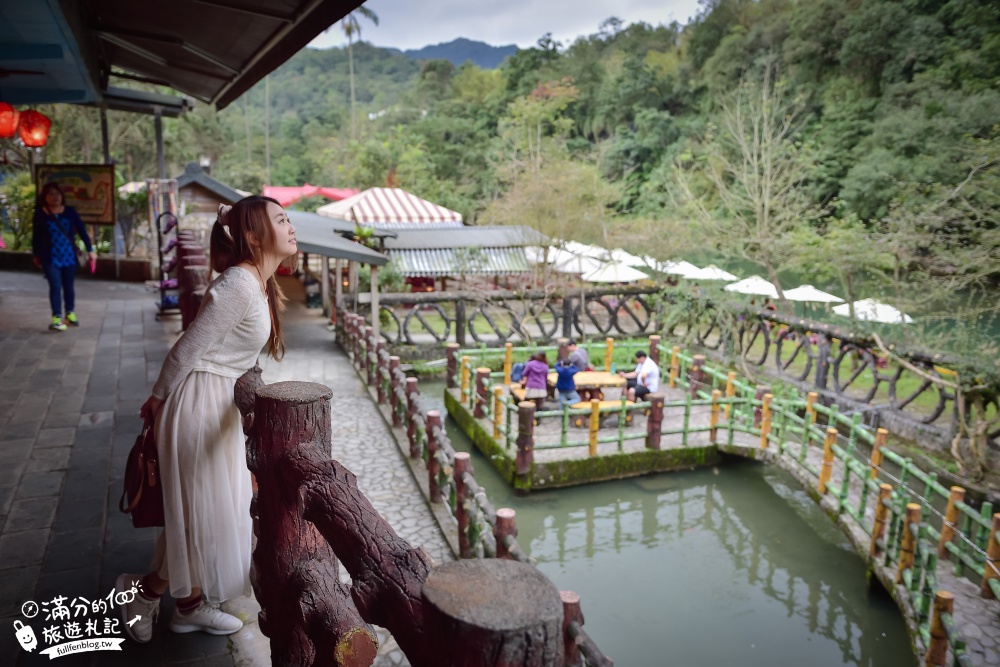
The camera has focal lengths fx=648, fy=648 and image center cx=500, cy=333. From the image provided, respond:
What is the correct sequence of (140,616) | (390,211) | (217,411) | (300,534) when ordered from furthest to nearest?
(390,211) → (140,616) → (217,411) → (300,534)

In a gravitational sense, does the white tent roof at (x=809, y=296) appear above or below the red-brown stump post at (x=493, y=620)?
below

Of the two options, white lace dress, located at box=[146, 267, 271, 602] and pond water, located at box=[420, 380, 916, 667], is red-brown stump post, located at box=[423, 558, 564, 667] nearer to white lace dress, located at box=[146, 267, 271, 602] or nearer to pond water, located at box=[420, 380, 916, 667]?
white lace dress, located at box=[146, 267, 271, 602]

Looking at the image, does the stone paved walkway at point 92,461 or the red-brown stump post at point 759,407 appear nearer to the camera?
the stone paved walkway at point 92,461

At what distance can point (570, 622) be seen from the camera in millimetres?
3121

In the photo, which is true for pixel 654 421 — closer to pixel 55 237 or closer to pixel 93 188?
pixel 55 237

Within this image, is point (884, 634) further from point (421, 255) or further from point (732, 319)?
point (421, 255)

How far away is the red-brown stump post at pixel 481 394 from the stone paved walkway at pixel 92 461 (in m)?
1.57

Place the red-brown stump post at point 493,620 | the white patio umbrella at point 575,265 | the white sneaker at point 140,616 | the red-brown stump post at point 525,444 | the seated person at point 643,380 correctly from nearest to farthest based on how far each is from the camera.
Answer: the red-brown stump post at point 493,620 → the white sneaker at point 140,616 → the red-brown stump post at point 525,444 → the seated person at point 643,380 → the white patio umbrella at point 575,265

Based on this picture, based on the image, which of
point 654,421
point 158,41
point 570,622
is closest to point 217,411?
point 570,622

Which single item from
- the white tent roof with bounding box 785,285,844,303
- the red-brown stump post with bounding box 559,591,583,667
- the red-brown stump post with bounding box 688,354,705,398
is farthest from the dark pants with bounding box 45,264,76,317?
the white tent roof with bounding box 785,285,844,303

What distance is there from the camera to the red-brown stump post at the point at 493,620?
716 millimetres

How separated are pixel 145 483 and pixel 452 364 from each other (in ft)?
26.5

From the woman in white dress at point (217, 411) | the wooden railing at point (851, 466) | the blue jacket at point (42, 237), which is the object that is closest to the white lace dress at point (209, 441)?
the woman in white dress at point (217, 411)

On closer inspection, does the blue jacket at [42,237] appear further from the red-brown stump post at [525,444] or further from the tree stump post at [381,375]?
the red-brown stump post at [525,444]
